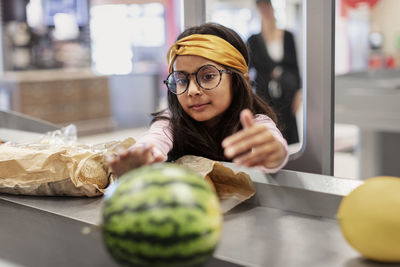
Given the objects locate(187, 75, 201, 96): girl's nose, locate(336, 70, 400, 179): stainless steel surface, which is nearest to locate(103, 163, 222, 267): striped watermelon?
locate(187, 75, 201, 96): girl's nose

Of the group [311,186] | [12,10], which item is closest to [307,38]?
[311,186]

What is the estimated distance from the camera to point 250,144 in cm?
90

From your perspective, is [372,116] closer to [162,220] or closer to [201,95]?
[201,95]


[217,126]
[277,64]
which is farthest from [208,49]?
[277,64]

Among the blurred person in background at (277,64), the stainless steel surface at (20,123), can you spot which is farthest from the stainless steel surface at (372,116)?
the stainless steel surface at (20,123)

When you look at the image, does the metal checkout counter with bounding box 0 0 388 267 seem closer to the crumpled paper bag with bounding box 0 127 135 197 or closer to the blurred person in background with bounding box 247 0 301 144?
the crumpled paper bag with bounding box 0 127 135 197

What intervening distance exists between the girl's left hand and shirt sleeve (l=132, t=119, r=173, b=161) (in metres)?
0.52

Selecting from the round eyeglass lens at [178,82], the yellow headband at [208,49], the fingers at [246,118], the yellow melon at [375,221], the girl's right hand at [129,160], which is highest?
the yellow headband at [208,49]

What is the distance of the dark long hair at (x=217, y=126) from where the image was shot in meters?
1.63

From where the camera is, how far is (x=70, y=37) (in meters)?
9.16

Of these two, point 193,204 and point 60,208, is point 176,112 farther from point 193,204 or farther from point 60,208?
point 193,204

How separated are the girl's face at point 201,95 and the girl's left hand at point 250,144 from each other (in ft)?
2.01

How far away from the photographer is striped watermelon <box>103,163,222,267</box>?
0.65m

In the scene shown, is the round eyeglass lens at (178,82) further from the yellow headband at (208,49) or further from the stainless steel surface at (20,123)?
the stainless steel surface at (20,123)
